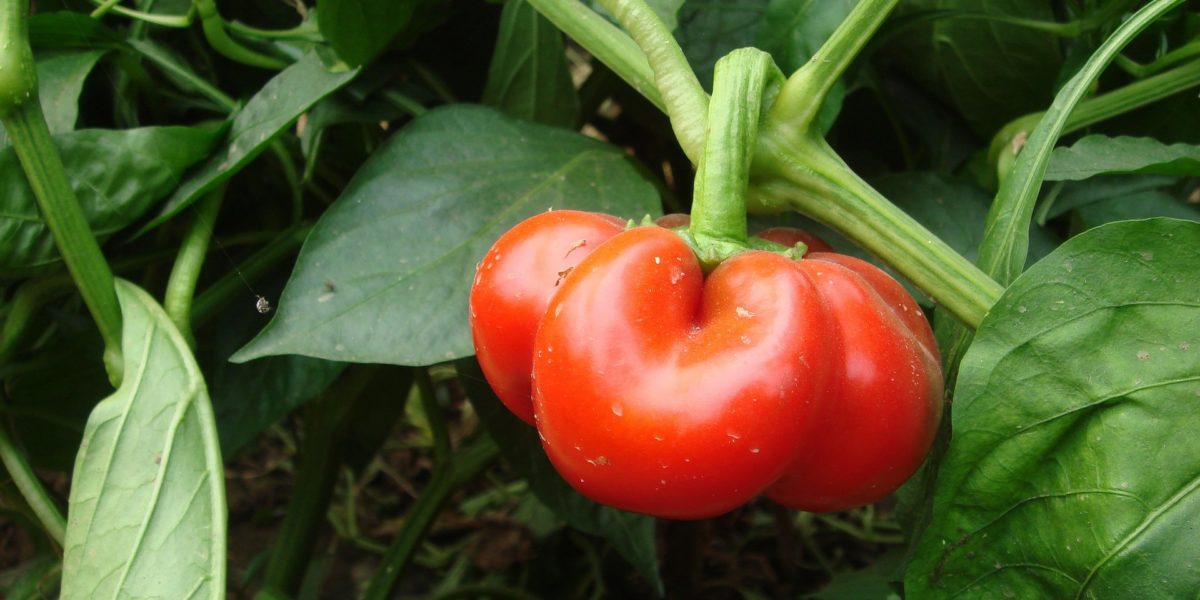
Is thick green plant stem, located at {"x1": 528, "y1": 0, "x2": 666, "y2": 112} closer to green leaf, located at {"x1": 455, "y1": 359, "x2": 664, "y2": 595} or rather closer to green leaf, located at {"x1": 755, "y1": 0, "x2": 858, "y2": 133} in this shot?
green leaf, located at {"x1": 755, "y1": 0, "x2": 858, "y2": 133}

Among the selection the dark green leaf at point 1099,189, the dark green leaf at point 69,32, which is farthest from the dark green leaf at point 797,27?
the dark green leaf at point 69,32

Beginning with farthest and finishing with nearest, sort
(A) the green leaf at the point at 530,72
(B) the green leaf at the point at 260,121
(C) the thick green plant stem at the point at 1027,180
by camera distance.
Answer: (A) the green leaf at the point at 530,72 < (B) the green leaf at the point at 260,121 < (C) the thick green plant stem at the point at 1027,180

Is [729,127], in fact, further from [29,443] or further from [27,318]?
[29,443]

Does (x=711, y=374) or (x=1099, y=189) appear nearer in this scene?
(x=711, y=374)

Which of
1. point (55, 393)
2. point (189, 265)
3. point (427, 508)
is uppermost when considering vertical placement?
point (189, 265)

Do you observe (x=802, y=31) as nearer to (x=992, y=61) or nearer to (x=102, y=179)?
(x=992, y=61)

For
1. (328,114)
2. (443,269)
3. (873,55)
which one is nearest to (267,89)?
(328,114)

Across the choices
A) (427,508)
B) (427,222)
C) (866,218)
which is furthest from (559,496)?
(866,218)

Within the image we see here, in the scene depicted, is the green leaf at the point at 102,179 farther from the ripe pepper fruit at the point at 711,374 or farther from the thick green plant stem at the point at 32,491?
the ripe pepper fruit at the point at 711,374
